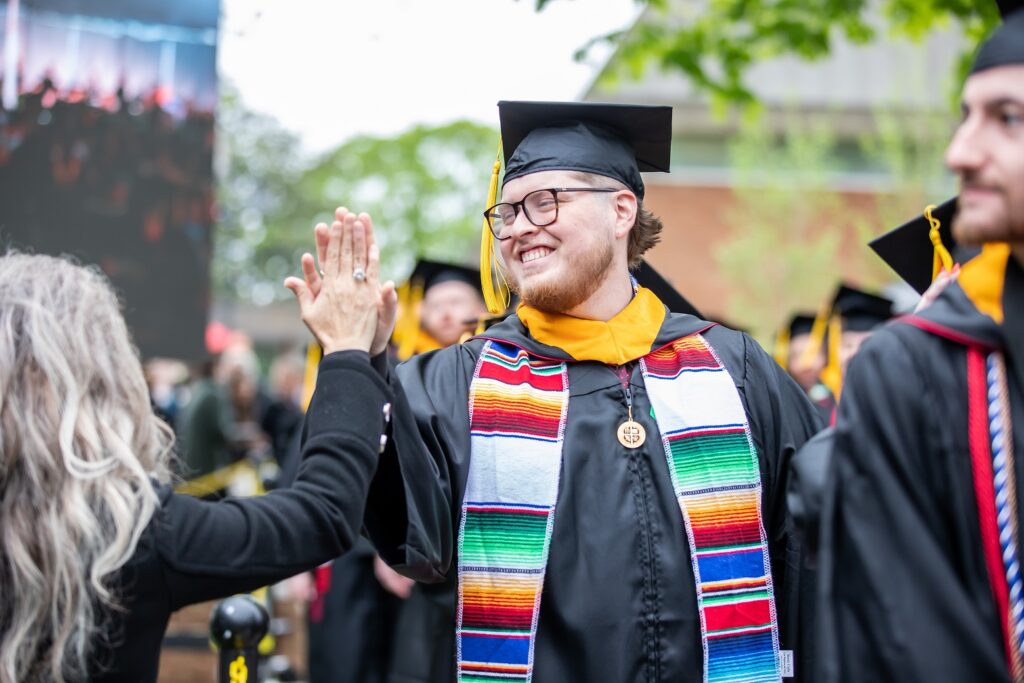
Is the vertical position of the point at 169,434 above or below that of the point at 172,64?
below

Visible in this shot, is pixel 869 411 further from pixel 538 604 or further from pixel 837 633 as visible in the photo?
pixel 538 604

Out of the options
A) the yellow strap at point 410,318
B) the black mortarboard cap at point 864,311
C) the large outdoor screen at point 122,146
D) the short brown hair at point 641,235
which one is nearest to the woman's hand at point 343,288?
the short brown hair at point 641,235

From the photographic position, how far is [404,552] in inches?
108

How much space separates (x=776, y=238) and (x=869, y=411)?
1866 centimetres

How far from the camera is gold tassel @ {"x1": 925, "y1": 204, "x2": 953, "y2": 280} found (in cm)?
295

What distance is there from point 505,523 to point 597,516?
245 millimetres

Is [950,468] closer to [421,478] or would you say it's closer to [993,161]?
[993,161]

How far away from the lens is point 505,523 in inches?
115

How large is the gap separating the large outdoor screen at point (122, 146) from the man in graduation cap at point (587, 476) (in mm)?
2386

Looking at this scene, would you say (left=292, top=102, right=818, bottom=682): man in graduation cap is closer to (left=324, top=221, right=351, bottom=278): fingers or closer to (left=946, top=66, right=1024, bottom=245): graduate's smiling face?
(left=324, top=221, right=351, bottom=278): fingers

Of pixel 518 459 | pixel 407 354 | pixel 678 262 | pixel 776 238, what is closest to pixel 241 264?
pixel 678 262

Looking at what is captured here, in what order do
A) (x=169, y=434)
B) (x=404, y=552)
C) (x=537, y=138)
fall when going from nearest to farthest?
(x=169, y=434), (x=404, y=552), (x=537, y=138)

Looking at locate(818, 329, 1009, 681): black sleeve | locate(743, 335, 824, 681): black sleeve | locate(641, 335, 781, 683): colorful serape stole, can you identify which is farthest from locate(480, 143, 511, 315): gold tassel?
locate(818, 329, 1009, 681): black sleeve

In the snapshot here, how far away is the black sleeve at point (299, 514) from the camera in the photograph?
6.85ft
